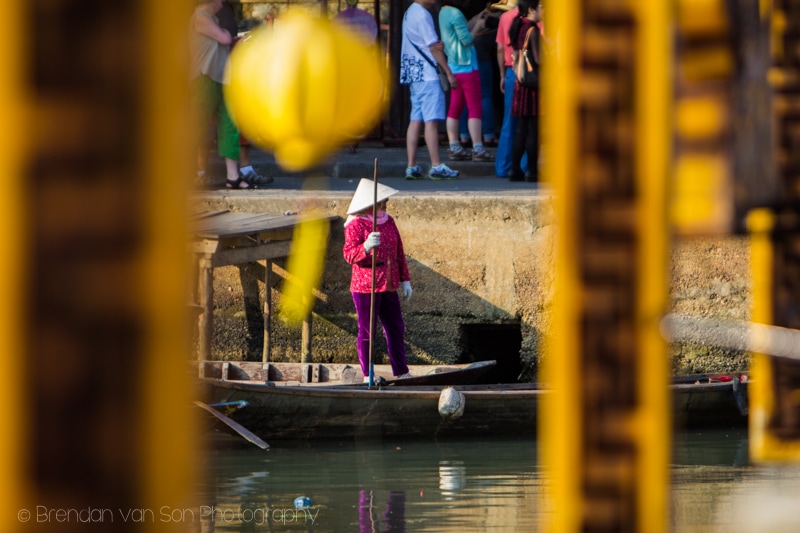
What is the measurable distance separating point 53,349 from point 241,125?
0.95 m

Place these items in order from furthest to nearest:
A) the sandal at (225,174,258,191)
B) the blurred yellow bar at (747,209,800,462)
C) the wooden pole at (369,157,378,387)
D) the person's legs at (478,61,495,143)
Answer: the person's legs at (478,61,495,143) < the sandal at (225,174,258,191) < the wooden pole at (369,157,378,387) < the blurred yellow bar at (747,209,800,462)

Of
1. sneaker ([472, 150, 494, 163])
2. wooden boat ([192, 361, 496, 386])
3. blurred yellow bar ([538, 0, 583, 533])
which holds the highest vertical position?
sneaker ([472, 150, 494, 163])

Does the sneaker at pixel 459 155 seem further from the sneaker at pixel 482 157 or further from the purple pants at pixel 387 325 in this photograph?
the purple pants at pixel 387 325

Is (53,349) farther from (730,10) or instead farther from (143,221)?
(730,10)

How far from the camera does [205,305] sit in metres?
9.69

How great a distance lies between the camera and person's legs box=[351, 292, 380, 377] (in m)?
10.2

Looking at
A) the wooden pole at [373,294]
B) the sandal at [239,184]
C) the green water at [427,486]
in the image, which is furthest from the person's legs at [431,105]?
the green water at [427,486]

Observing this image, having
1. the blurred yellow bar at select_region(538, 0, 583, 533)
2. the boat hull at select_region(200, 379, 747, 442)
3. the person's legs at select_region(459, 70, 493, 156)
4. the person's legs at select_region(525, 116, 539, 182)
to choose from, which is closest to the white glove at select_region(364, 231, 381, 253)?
the boat hull at select_region(200, 379, 747, 442)

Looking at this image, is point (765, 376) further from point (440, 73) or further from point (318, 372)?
point (440, 73)

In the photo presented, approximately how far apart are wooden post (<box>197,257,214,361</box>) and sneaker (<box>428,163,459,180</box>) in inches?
87.2

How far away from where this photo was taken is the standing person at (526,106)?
33.8ft

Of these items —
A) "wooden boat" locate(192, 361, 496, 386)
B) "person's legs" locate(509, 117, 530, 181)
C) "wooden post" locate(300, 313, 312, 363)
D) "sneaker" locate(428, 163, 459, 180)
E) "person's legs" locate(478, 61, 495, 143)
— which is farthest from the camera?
"person's legs" locate(478, 61, 495, 143)

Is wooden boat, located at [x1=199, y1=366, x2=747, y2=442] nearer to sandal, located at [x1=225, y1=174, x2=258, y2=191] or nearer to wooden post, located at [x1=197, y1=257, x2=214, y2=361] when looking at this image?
wooden post, located at [x1=197, y1=257, x2=214, y2=361]

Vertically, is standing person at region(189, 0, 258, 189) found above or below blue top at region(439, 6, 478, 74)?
below
